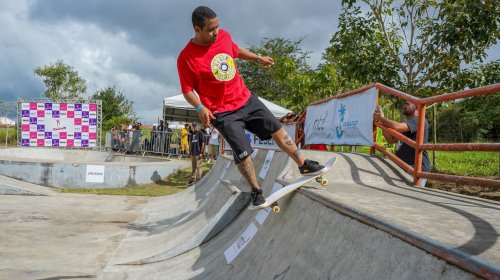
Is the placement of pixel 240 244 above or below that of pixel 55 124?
below

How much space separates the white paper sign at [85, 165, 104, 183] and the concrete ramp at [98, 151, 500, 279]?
7.61 metres

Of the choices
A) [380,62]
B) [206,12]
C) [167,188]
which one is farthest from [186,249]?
[167,188]

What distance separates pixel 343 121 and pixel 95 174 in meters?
8.86

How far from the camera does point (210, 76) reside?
3.87 metres

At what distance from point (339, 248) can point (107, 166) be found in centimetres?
1216

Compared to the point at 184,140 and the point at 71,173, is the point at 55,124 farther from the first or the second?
the point at 71,173

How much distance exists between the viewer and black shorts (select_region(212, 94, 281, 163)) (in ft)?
12.6

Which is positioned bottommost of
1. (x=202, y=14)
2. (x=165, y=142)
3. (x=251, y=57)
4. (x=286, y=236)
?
(x=286, y=236)

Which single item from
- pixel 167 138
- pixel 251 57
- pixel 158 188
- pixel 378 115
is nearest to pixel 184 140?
pixel 167 138

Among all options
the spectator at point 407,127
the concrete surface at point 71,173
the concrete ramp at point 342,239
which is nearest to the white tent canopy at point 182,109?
the concrete surface at point 71,173

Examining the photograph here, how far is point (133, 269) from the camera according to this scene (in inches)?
183

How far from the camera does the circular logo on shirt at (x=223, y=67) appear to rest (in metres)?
3.89

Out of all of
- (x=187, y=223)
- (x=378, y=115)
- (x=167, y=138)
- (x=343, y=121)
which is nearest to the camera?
(x=378, y=115)

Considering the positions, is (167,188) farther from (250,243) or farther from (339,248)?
(339,248)
